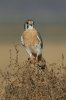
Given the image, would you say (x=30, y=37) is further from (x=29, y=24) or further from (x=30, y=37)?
(x=29, y=24)

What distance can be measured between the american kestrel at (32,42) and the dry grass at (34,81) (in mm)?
1919

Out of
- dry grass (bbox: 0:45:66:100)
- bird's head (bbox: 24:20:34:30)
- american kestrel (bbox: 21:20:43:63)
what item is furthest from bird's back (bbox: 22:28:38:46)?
dry grass (bbox: 0:45:66:100)

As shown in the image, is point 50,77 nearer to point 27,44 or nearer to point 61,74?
point 61,74

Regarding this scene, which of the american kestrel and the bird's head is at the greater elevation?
the bird's head

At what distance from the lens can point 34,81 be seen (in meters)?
4.11

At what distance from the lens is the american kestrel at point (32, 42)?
20.1 feet

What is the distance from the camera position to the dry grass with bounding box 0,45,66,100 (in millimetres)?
4020

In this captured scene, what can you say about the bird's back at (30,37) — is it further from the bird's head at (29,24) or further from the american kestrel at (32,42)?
the bird's head at (29,24)

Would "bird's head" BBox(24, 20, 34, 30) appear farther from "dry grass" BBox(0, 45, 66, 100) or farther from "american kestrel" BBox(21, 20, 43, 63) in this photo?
"dry grass" BBox(0, 45, 66, 100)

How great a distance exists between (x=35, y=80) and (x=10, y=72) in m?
0.26

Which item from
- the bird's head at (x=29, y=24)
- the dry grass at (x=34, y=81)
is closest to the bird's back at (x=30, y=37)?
the bird's head at (x=29, y=24)

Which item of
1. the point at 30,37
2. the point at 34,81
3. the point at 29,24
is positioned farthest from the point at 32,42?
the point at 34,81

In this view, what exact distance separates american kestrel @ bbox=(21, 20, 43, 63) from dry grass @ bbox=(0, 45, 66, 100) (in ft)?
6.30

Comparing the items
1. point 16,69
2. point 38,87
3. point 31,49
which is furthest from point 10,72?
point 31,49
